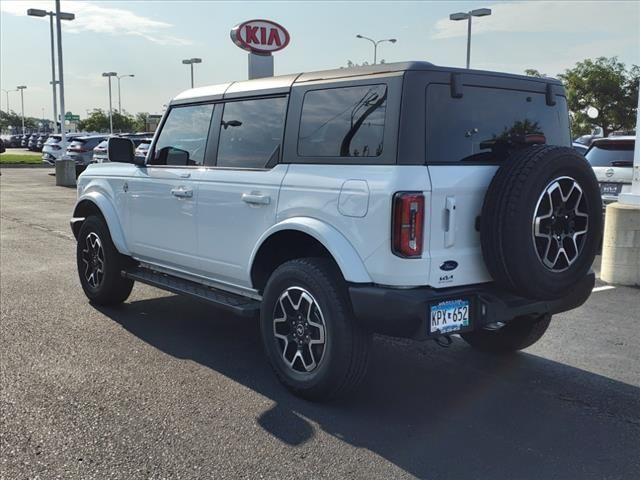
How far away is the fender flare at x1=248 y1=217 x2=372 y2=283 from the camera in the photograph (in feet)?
12.2

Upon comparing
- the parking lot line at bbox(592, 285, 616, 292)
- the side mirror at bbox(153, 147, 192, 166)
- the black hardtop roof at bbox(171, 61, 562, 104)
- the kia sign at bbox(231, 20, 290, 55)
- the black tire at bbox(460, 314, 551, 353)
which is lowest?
the parking lot line at bbox(592, 285, 616, 292)

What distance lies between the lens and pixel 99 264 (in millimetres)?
6234

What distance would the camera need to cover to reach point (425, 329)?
354 centimetres

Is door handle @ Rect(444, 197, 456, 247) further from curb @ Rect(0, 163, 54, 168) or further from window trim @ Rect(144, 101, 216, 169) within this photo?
curb @ Rect(0, 163, 54, 168)

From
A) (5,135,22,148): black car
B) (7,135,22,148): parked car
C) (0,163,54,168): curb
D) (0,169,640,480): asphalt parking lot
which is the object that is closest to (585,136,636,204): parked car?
(0,169,640,480): asphalt parking lot

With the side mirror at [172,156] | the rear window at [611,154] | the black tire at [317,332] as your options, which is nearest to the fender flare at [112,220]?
the side mirror at [172,156]

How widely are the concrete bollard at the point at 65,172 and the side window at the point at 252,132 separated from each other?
1871cm

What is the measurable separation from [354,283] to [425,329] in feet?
1.58

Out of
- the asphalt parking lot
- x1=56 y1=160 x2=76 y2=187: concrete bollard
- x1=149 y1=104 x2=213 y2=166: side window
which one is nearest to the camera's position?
the asphalt parking lot

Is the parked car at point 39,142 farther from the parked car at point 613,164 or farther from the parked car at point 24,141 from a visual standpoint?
the parked car at point 613,164

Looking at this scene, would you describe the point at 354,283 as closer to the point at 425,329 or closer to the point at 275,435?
the point at 425,329

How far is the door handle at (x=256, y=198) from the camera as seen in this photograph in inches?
170

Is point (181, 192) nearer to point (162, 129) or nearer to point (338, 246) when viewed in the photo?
point (162, 129)

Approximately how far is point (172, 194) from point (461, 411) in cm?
271
